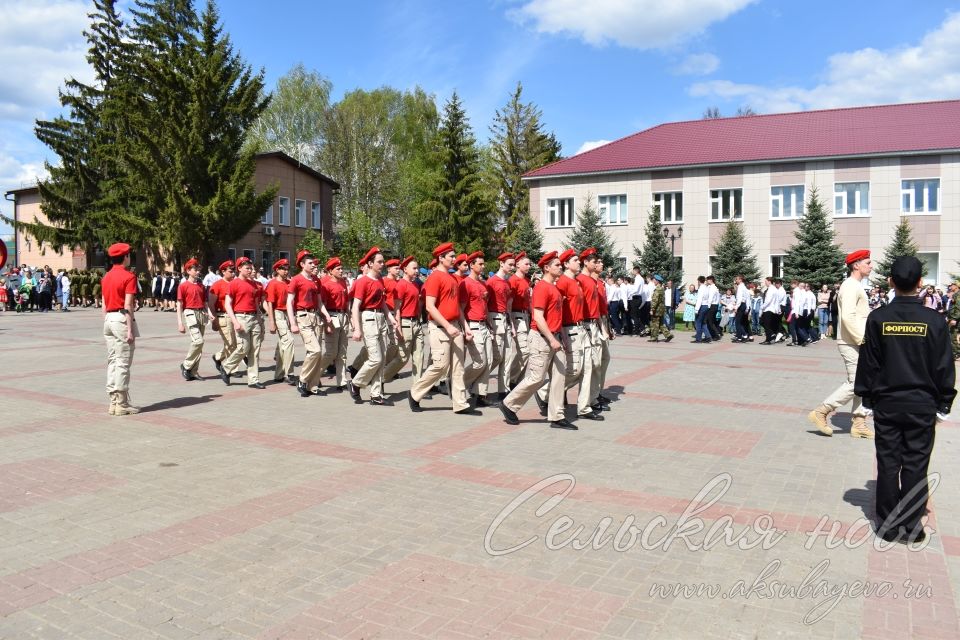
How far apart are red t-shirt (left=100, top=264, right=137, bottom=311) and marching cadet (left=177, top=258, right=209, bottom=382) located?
9.47ft

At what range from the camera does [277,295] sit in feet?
38.3

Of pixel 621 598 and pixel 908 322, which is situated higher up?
pixel 908 322

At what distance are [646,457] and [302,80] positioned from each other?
2067 inches

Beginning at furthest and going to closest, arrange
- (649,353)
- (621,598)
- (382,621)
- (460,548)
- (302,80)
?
(302,80)
(649,353)
(460,548)
(621,598)
(382,621)

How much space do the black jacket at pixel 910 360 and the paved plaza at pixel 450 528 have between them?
959 millimetres

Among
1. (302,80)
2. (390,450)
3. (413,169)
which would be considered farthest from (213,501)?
(302,80)

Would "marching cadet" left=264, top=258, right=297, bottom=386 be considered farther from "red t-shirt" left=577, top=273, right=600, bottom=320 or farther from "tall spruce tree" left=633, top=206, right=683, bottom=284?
"tall spruce tree" left=633, top=206, right=683, bottom=284

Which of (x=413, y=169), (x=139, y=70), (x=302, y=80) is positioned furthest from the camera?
(x=302, y=80)

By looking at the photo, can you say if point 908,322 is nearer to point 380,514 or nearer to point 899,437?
point 899,437

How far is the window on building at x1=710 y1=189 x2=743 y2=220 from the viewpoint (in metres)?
39.3

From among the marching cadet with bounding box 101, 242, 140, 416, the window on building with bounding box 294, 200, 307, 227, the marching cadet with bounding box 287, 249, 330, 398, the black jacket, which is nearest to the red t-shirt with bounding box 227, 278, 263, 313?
the marching cadet with bounding box 287, 249, 330, 398

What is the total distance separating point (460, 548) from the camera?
15.8 ft

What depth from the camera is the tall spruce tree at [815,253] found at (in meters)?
34.2

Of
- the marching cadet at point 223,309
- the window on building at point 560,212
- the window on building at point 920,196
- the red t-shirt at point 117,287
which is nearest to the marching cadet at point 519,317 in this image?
the marching cadet at point 223,309
